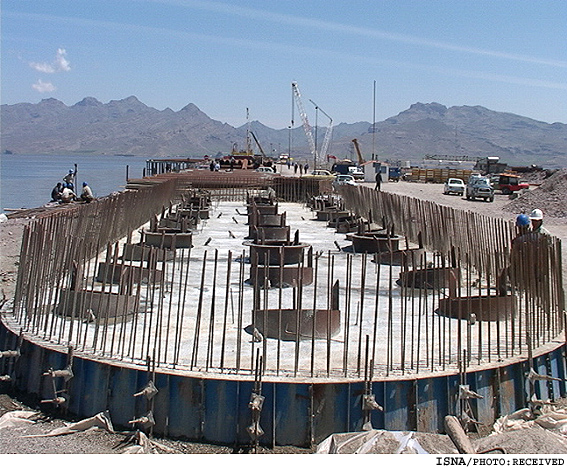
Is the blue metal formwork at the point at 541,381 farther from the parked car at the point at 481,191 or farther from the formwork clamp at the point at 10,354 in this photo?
the parked car at the point at 481,191

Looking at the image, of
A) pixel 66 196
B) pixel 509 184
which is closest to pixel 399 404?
pixel 66 196

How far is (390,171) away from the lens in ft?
302

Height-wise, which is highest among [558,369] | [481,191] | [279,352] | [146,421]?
[481,191]

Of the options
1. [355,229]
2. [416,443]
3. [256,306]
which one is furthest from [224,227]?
[416,443]

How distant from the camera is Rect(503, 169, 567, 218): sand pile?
135 feet

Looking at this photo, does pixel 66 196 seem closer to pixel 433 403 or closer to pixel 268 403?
pixel 268 403

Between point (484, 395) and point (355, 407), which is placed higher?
point (484, 395)

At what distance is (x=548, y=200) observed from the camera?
4397 cm

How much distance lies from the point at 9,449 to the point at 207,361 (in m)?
2.53

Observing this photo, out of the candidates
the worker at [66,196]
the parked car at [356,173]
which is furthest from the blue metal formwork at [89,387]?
the parked car at [356,173]

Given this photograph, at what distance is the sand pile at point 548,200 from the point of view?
41.2 meters

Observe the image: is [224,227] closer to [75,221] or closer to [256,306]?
[75,221]

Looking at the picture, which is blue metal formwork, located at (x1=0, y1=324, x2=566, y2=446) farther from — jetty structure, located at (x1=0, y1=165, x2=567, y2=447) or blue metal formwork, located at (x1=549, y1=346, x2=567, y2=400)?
blue metal formwork, located at (x1=549, y1=346, x2=567, y2=400)

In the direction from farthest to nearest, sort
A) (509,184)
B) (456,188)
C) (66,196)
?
(509,184) < (456,188) < (66,196)
